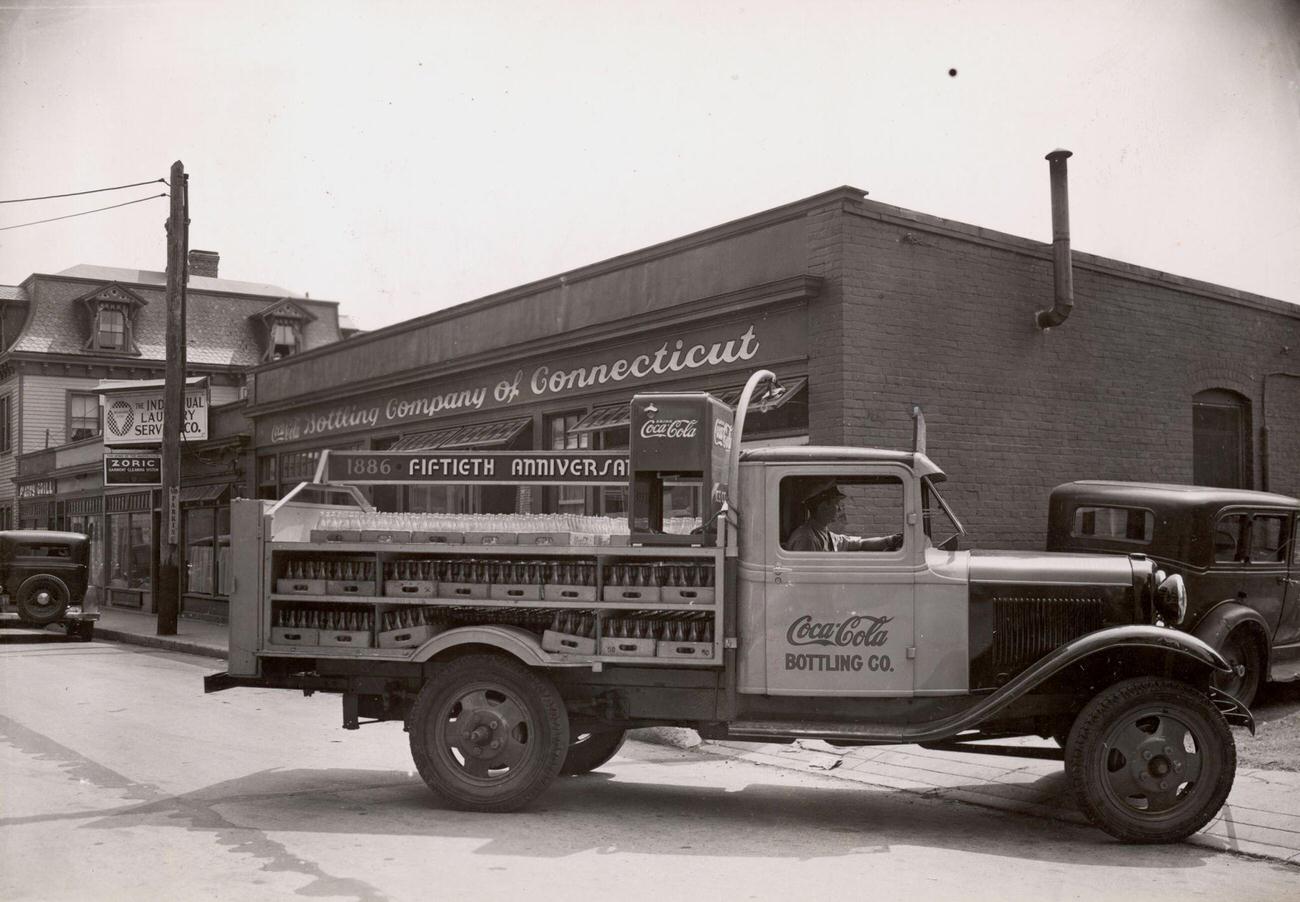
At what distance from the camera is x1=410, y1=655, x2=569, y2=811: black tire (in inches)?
262

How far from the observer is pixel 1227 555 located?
33.7 feet

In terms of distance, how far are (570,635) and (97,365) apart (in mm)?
33640

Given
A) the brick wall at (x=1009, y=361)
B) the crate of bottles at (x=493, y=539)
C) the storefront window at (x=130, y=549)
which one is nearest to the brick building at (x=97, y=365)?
the storefront window at (x=130, y=549)

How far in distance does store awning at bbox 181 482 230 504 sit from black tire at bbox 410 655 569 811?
1959 cm

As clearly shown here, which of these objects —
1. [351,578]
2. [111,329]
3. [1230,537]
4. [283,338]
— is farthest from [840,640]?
[283,338]

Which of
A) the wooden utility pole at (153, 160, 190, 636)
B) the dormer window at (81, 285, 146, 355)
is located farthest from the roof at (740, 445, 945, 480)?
the dormer window at (81, 285, 146, 355)

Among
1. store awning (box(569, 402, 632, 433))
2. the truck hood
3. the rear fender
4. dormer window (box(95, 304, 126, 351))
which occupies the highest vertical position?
dormer window (box(95, 304, 126, 351))

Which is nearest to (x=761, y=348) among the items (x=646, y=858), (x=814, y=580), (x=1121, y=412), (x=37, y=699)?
(x=1121, y=412)

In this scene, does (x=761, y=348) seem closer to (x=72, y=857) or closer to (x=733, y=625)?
(x=733, y=625)

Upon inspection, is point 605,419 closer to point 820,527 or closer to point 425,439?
point 425,439

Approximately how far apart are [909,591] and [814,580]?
1.80 feet

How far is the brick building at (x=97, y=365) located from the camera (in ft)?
98.1

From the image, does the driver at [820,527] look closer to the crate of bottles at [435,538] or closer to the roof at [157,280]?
the crate of bottles at [435,538]

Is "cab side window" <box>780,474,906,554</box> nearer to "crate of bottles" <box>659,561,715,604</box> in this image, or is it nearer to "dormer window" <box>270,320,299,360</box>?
"crate of bottles" <box>659,561,715,604</box>
